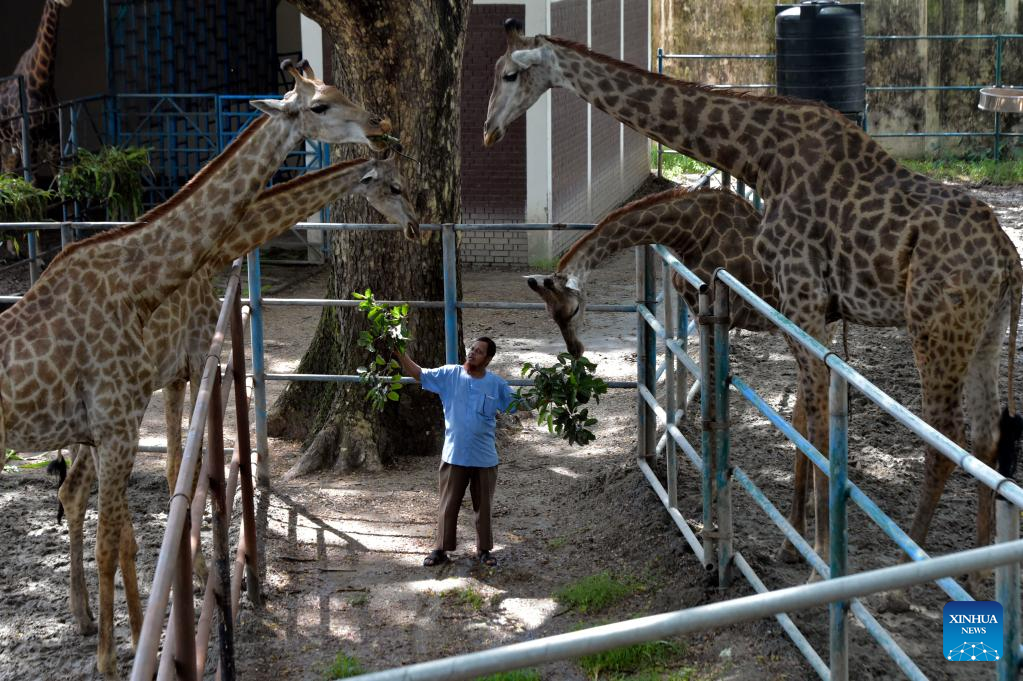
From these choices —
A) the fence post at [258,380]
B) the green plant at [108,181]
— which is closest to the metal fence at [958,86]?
the green plant at [108,181]

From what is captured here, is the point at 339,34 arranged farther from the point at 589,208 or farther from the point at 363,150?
the point at 589,208

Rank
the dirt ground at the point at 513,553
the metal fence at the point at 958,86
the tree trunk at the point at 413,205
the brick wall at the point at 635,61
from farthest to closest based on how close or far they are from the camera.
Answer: the brick wall at the point at 635,61, the metal fence at the point at 958,86, the tree trunk at the point at 413,205, the dirt ground at the point at 513,553

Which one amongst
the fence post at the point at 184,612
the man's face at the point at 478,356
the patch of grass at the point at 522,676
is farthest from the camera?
the man's face at the point at 478,356

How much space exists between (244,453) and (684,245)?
2607mm

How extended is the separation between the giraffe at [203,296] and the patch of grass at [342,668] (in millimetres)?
1026

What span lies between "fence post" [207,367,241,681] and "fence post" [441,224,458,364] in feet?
8.82

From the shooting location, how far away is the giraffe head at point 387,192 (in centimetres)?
610

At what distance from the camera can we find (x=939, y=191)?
6043 mm

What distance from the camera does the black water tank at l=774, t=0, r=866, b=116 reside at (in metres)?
11.5

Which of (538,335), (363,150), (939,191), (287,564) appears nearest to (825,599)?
(939,191)

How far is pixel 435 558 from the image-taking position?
6.43 metres

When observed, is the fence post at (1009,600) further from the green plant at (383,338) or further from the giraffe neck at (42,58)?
the giraffe neck at (42,58)

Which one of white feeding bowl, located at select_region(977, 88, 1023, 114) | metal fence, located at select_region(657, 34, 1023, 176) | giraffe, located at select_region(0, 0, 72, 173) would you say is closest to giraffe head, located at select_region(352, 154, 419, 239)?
white feeding bowl, located at select_region(977, 88, 1023, 114)

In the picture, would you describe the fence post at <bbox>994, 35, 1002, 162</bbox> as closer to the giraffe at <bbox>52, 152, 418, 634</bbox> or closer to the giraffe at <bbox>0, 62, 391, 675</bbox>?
the giraffe at <bbox>52, 152, 418, 634</bbox>
